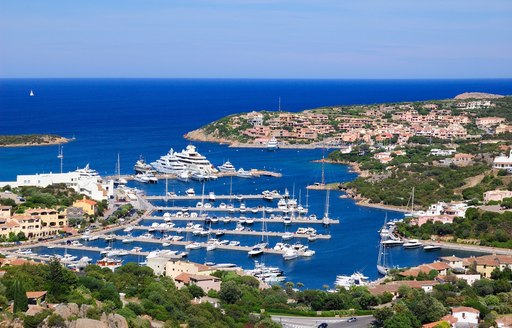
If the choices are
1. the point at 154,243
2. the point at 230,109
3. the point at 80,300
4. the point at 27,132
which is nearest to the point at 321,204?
the point at 154,243

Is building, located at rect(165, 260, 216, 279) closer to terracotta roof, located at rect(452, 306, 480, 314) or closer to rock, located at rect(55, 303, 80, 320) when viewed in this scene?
terracotta roof, located at rect(452, 306, 480, 314)

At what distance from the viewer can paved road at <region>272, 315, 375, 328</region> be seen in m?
16.6

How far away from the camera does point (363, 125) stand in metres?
57.4

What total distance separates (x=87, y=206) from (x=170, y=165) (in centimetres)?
1337

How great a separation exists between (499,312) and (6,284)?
9.65m

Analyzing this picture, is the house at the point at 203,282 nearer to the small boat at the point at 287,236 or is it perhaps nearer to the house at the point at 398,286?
the house at the point at 398,286

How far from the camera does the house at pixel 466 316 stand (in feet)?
54.8

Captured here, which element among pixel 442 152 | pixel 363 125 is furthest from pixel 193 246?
Result: pixel 363 125

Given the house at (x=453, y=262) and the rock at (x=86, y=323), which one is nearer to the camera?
the rock at (x=86, y=323)

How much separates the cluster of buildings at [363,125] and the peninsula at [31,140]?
11840 millimetres

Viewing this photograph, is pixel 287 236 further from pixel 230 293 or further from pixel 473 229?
pixel 230 293

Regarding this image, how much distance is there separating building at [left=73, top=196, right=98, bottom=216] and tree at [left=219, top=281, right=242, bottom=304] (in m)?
12.2

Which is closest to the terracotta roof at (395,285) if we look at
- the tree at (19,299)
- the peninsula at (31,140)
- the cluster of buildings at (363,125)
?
the tree at (19,299)

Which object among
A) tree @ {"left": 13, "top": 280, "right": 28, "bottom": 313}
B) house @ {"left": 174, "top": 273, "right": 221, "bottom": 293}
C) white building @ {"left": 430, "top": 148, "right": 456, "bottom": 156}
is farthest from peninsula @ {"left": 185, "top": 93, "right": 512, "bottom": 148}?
tree @ {"left": 13, "top": 280, "right": 28, "bottom": 313}
